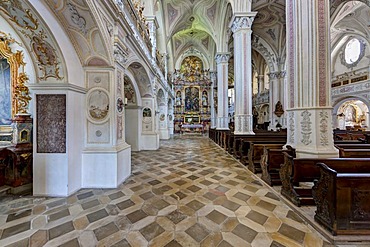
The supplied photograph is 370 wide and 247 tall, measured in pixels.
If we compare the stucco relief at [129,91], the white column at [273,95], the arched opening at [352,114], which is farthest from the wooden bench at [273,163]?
the arched opening at [352,114]

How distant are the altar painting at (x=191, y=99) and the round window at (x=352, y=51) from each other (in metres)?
14.9

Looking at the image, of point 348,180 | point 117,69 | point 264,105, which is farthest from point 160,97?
point 264,105

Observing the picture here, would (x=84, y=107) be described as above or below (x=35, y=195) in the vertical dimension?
above

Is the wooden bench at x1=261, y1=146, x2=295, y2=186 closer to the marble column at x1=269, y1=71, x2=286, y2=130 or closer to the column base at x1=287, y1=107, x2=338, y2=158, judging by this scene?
the column base at x1=287, y1=107, x2=338, y2=158

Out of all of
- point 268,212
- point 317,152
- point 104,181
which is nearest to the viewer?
point 268,212

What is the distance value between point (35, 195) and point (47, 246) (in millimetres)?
2046

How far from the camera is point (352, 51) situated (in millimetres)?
15516

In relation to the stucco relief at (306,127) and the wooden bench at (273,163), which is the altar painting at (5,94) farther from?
the stucco relief at (306,127)

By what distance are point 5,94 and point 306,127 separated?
6680 millimetres

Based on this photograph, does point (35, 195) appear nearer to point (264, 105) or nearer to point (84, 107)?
point (84, 107)

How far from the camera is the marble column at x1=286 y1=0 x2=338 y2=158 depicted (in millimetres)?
3611

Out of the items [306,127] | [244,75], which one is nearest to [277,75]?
[244,75]

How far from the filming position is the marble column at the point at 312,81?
3611mm

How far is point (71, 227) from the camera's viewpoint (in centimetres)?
253
